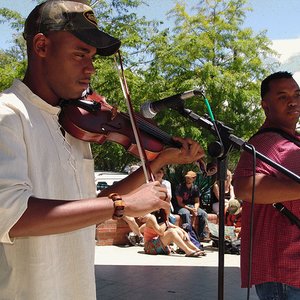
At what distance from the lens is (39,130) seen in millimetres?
1571

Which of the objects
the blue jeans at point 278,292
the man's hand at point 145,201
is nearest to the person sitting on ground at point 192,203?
the blue jeans at point 278,292

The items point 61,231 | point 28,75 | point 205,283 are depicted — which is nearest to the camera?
point 61,231

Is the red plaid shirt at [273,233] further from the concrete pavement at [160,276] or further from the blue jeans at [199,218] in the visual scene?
the blue jeans at [199,218]

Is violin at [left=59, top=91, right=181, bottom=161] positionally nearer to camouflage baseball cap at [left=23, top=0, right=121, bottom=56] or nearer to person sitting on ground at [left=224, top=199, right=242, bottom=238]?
camouflage baseball cap at [left=23, top=0, right=121, bottom=56]

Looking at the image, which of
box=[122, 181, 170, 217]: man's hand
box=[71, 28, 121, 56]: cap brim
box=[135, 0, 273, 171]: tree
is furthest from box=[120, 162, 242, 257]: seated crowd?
box=[122, 181, 170, 217]: man's hand

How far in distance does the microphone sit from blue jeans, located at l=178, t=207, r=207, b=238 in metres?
6.63

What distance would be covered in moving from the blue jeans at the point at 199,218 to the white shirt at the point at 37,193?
701 cm

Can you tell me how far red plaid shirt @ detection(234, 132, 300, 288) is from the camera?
2285mm

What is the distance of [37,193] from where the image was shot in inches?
59.2

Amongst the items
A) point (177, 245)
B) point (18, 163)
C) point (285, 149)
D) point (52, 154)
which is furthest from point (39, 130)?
point (177, 245)

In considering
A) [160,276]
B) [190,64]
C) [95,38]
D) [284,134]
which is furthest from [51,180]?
Result: [190,64]

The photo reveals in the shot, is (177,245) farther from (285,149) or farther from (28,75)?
(28,75)

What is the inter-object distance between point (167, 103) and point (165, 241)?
235 inches

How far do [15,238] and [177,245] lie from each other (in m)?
6.66
